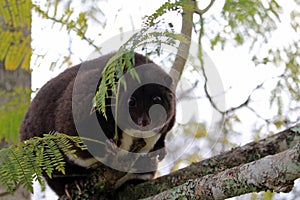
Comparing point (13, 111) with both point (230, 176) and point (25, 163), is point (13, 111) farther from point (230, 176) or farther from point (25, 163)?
point (230, 176)

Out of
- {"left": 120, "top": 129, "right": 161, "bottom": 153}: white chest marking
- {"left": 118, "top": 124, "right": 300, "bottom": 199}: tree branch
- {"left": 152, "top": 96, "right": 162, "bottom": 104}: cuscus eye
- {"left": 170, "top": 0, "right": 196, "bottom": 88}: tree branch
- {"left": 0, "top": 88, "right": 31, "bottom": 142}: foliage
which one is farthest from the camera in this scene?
{"left": 0, "top": 88, "right": 31, "bottom": 142}: foliage

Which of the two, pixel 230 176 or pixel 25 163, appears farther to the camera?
pixel 230 176

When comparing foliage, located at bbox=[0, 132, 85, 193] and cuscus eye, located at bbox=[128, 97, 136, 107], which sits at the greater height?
foliage, located at bbox=[0, 132, 85, 193]

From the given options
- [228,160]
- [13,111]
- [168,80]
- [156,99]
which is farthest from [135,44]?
[13,111]

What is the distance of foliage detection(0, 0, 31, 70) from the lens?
180 inches

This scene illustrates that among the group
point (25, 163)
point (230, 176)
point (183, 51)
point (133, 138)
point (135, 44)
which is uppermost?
point (135, 44)

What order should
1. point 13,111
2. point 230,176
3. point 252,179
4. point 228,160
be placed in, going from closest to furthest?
point 252,179 < point 230,176 < point 228,160 < point 13,111

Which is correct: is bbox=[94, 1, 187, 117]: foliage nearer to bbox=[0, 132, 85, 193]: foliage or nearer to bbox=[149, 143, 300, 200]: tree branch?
bbox=[0, 132, 85, 193]: foliage

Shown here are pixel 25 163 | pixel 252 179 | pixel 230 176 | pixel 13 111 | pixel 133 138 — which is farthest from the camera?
pixel 13 111

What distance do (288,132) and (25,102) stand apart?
2589 mm

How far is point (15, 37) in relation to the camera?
16.0 ft

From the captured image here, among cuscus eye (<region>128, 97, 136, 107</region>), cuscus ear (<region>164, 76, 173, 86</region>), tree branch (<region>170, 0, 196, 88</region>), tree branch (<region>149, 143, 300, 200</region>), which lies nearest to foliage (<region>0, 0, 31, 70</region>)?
cuscus eye (<region>128, 97, 136, 107</region>)

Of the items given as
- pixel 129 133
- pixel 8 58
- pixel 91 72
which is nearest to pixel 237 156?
pixel 129 133

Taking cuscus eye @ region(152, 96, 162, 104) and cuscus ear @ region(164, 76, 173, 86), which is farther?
cuscus eye @ region(152, 96, 162, 104)
